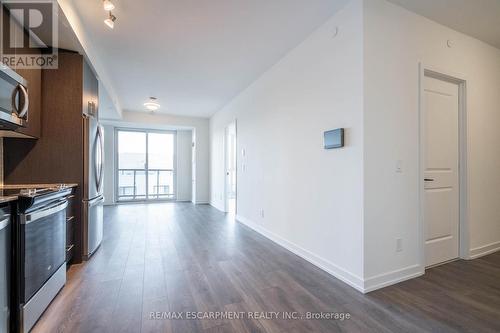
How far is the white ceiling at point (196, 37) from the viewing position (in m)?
2.34

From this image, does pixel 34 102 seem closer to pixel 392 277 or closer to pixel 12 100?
pixel 12 100

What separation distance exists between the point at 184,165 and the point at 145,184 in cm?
139

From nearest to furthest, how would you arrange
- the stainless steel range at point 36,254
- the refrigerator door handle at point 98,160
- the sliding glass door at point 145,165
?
the stainless steel range at point 36,254 < the refrigerator door handle at point 98,160 < the sliding glass door at point 145,165

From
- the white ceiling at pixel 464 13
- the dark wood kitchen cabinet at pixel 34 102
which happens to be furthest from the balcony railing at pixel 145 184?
the white ceiling at pixel 464 13

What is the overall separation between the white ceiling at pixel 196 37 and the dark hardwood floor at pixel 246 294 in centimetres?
271

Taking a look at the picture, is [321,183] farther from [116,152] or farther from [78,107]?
[116,152]

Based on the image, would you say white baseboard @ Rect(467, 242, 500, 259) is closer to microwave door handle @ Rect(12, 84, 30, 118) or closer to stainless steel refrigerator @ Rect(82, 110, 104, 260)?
stainless steel refrigerator @ Rect(82, 110, 104, 260)

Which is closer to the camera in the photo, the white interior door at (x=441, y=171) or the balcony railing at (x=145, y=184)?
the white interior door at (x=441, y=171)

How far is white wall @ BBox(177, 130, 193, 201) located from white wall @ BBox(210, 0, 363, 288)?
4264 mm

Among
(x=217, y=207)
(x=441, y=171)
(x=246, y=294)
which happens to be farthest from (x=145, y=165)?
(x=441, y=171)

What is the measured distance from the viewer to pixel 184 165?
811 centimetres

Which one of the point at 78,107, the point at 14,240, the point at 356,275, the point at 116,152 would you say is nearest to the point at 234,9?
the point at 78,107

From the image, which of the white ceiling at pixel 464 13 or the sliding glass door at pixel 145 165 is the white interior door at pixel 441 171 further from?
the sliding glass door at pixel 145 165

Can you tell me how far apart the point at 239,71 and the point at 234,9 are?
1541 millimetres
